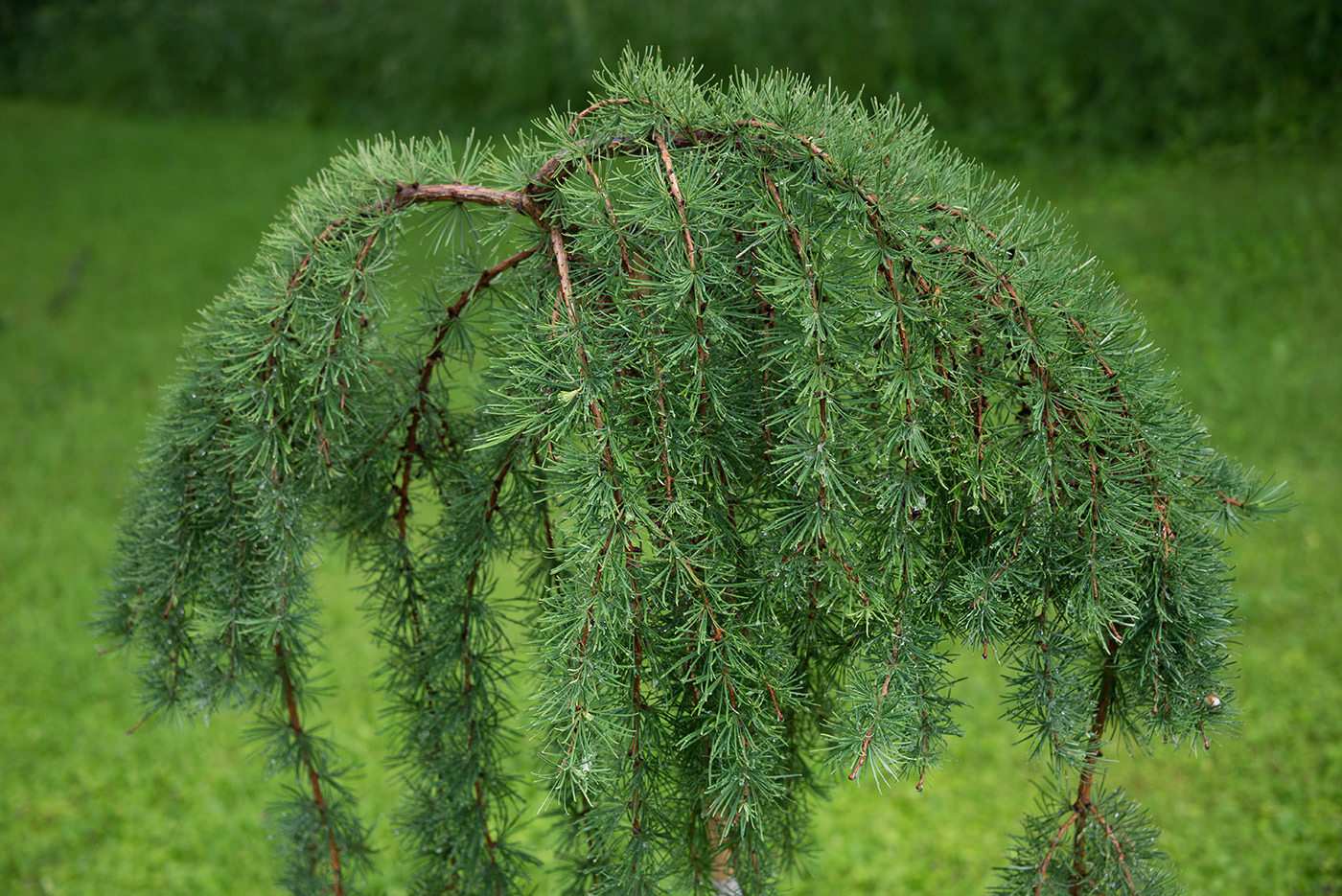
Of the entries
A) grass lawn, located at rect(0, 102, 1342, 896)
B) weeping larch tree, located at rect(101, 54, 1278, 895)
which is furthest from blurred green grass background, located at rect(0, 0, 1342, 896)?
weeping larch tree, located at rect(101, 54, 1278, 895)

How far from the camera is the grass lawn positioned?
8.20 feet

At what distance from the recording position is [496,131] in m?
7.62

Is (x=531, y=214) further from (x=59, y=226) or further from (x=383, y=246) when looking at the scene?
(x=59, y=226)

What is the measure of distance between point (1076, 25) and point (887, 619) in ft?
19.9

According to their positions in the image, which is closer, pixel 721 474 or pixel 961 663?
pixel 721 474

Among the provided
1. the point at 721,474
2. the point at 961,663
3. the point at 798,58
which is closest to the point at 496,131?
the point at 798,58

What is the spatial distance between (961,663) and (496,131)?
569 cm

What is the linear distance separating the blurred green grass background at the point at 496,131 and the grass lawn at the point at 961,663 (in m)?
0.01

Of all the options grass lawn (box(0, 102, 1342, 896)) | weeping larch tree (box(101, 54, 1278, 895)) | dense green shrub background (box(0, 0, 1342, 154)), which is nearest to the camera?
weeping larch tree (box(101, 54, 1278, 895))

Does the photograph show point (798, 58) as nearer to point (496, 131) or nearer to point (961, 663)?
point (496, 131)

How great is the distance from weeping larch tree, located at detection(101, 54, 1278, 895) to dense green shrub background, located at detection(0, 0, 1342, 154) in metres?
3.35

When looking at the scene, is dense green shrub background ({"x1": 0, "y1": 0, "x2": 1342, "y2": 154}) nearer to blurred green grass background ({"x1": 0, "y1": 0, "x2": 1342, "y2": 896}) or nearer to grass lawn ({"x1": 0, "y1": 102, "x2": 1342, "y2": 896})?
blurred green grass background ({"x1": 0, "y1": 0, "x2": 1342, "y2": 896})

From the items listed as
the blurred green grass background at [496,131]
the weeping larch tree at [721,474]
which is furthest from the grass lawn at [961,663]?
the weeping larch tree at [721,474]

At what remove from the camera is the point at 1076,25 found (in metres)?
6.11
